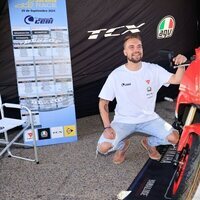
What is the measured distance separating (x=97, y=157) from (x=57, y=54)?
104cm

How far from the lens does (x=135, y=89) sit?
2.60m

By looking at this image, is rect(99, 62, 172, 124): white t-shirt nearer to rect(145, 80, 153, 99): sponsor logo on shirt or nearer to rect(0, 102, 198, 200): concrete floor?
rect(145, 80, 153, 99): sponsor logo on shirt

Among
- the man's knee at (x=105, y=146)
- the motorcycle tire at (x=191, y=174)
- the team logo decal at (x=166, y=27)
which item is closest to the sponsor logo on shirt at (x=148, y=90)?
the man's knee at (x=105, y=146)

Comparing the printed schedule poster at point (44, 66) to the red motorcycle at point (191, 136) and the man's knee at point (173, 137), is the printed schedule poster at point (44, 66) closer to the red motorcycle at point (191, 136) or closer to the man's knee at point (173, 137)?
the man's knee at point (173, 137)

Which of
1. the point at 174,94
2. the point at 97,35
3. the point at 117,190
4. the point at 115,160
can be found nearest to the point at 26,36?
the point at 97,35

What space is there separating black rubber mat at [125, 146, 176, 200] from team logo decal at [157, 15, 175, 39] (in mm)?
2015

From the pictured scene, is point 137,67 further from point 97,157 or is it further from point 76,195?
point 76,195

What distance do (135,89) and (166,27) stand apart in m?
2.04

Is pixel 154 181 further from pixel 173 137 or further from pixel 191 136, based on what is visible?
pixel 191 136


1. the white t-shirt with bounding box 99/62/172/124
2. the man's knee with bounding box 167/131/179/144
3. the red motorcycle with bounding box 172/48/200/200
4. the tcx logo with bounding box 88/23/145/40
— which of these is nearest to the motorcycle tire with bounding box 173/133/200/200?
the red motorcycle with bounding box 172/48/200/200

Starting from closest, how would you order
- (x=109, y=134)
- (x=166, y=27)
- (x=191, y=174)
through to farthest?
1. (x=191, y=174)
2. (x=109, y=134)
3. (x=166, y=27)

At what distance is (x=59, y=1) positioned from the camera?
2986 mm

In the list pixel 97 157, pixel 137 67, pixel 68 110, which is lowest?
pixel 97 157

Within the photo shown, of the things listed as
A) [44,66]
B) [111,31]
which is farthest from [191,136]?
[111,31]
